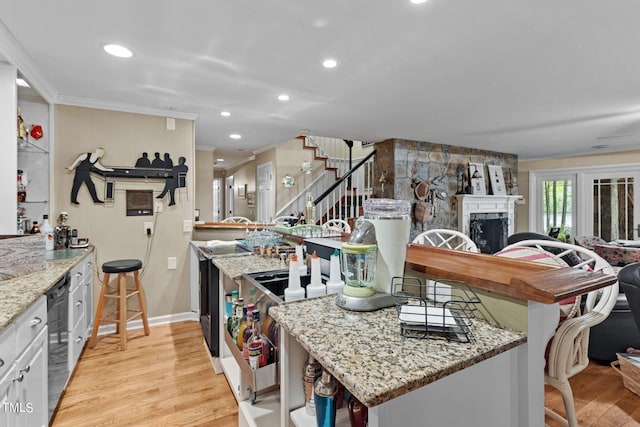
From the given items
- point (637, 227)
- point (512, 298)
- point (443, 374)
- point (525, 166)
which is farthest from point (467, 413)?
point (525, 166)

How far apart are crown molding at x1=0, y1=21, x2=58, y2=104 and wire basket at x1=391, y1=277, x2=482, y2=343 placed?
265 cm

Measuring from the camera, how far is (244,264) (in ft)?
7.27

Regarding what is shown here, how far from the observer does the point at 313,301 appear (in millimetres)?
1286

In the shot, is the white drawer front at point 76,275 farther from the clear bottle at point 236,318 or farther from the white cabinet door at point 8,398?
the clear bottle at point 236,318

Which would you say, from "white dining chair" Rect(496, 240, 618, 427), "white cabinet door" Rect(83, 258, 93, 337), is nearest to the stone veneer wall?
"white dining chair" Rect(496, 240, 618, 427)

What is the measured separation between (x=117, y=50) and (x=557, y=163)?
8.31m

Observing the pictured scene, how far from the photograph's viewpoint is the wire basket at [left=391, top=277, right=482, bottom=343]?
3.17ft

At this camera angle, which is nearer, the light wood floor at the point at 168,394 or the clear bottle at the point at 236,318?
the clear bottle at the point at 236,318

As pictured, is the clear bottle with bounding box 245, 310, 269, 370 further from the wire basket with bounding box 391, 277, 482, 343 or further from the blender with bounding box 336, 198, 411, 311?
the wire basket with bounding box 391, 277, 482, 343

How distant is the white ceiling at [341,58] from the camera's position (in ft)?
5.75

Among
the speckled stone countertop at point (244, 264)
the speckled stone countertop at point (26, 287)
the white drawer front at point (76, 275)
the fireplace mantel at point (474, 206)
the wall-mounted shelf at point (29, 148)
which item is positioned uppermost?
the wall-mounted shelf at point (29, 148)

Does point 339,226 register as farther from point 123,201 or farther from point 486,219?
point 486,219

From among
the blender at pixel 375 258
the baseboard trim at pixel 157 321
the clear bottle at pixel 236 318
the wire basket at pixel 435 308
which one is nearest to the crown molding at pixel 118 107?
the baseboard trim at pixel 157 321

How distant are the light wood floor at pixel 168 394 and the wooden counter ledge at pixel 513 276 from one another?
52.5 inches
